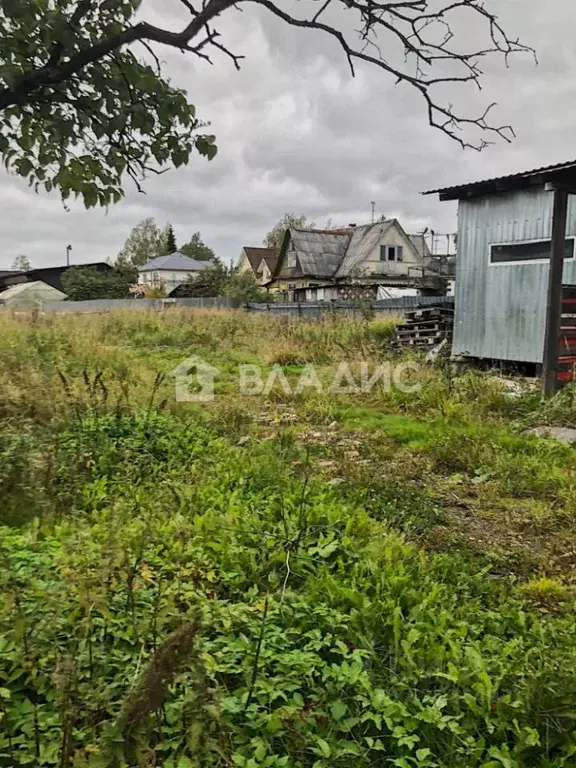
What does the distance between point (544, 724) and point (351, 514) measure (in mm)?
1641

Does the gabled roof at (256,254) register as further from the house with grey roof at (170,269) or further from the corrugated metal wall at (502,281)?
the corrugated metal wall at (502,281)

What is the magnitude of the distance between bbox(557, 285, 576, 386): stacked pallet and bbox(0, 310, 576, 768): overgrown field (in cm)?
241

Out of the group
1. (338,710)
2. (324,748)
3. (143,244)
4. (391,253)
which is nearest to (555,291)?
(338,710)

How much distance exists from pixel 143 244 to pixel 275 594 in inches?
2651

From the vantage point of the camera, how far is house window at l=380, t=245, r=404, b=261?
128ft

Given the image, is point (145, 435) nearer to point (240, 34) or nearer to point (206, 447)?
point (206, 447)

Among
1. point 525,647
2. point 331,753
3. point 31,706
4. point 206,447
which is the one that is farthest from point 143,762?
point 206,447

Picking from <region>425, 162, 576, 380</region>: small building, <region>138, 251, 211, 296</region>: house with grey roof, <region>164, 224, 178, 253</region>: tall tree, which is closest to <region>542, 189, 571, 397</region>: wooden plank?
<region>425, 162, 576, 380</region>: small building

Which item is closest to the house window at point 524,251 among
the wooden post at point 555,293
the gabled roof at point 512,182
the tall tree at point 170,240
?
the gabled roof at point 512,182

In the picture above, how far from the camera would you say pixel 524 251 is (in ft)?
30.1

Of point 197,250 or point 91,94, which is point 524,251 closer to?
point 91,94

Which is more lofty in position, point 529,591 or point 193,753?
point 193,753

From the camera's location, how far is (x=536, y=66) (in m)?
2.88

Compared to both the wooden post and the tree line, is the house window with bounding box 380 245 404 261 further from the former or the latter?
the wooden post
